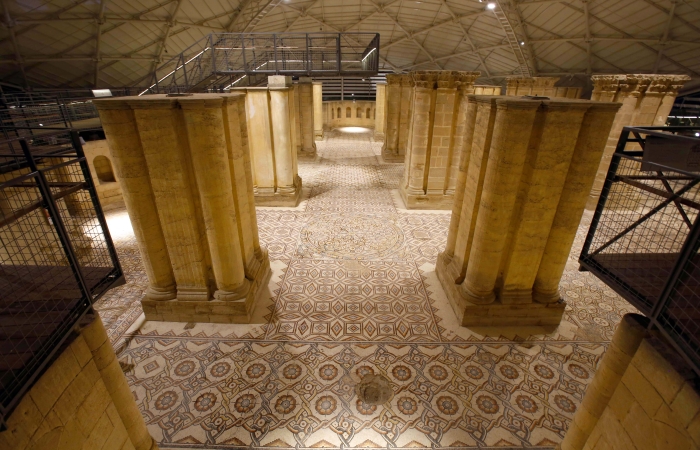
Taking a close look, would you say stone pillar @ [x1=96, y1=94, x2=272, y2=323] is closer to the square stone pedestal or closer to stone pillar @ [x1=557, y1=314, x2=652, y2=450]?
the square stone pedestal

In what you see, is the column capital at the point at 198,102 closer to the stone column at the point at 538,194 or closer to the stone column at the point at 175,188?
the stone column at the point at 175,188

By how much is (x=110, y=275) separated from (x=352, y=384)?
3033 mm

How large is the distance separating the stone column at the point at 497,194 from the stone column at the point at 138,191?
4.56 metres

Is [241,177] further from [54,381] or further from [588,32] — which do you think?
[588,32]

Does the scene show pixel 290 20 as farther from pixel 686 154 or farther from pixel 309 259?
pixel 686 154

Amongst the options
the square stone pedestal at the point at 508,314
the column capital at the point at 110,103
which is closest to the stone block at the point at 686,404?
the square stone pedestal at the point at 508,314

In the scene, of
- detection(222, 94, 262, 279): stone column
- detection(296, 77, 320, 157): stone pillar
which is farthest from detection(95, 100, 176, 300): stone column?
detection(296, 77, 320, 157): stone pillar

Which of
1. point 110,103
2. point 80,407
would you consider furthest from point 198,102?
point 80,407

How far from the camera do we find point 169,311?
532 cm

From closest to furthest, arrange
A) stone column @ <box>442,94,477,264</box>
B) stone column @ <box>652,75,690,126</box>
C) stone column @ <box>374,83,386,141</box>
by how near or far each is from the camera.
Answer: stone column @ <box>442,94,477,264</box> < stone column @ <box>652,75,690,126</box> < stone column @ <box>374,83,386,141</box>

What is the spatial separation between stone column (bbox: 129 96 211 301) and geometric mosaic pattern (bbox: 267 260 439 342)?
4.65 feet

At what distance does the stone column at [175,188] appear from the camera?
421 cm

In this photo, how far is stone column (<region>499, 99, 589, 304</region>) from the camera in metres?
4.23

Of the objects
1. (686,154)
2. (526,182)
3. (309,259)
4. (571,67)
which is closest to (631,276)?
(686,154)
